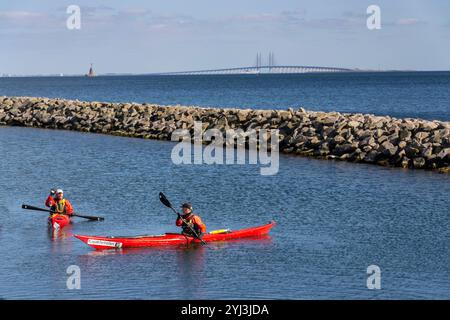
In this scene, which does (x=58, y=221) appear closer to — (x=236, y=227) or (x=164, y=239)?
(x=164, y=239)

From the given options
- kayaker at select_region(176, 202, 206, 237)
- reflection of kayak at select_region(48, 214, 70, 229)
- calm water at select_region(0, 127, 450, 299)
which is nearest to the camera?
calm water at select_region(0, 127, 450, 299)

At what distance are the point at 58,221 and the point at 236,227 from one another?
6.07 metres

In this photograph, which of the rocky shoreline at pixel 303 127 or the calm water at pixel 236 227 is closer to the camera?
the calm water at pixel 236 227

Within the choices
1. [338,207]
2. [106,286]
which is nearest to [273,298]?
[106,286]

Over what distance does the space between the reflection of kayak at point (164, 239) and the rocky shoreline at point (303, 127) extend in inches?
648

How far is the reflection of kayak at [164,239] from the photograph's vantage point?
27031mm

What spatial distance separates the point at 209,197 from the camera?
121 ft

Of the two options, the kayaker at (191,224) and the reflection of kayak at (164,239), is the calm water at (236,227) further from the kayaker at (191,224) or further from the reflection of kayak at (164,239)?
the kayaker at (191,224)

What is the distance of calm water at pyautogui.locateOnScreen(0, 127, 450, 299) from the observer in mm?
23031

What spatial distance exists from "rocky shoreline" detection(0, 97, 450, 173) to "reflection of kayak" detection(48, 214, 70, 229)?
63.3ft

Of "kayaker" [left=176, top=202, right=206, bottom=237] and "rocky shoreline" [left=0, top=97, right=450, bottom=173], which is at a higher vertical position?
"rocky shoreline" [left=0, top=97, right=450, bottom=173]

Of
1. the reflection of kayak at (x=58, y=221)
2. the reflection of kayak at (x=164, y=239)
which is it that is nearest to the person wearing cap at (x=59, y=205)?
the reflection of kayak at (x=58, y=221)

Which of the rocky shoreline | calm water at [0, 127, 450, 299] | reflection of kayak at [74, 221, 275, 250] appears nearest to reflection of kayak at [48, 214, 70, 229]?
calm water at [0, 127, 450, 299]

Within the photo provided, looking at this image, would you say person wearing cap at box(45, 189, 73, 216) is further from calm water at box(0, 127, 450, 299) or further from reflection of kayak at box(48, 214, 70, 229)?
calm water at box(0, 127, 450, 299)
